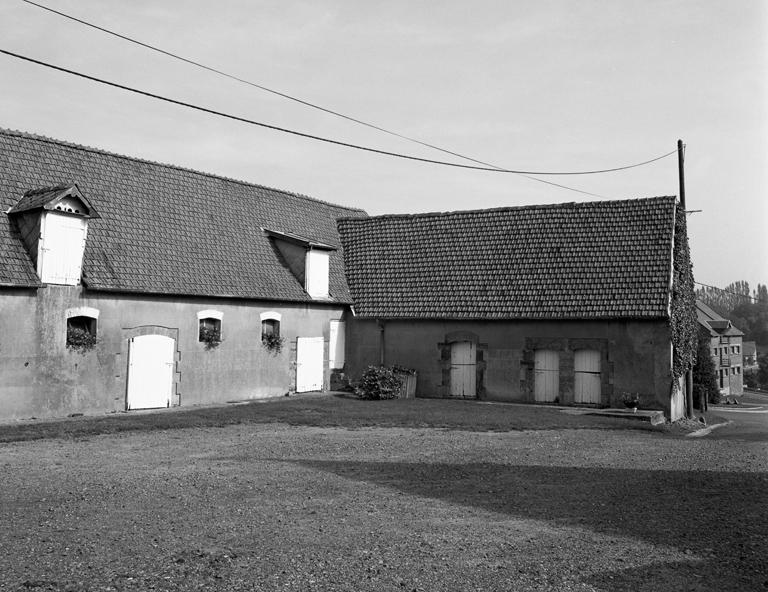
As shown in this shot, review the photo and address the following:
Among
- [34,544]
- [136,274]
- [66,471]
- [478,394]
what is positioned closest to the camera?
[34,544]

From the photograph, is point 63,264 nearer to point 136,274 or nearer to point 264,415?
point 136,274

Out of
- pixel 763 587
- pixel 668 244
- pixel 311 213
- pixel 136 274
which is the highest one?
pixel 311 213

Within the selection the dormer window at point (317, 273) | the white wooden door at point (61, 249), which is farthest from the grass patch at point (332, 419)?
the dormer window at point (317, 273)

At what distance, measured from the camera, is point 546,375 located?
23031 mm

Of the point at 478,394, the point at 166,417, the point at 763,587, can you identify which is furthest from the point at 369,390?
the point at 763,587

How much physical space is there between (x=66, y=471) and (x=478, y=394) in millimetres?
15493

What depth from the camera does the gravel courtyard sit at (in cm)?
623

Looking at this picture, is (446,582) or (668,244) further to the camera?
(668,244)

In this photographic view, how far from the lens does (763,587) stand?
6141 millimetres

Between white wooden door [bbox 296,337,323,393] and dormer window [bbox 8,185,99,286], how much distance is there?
8.04 m

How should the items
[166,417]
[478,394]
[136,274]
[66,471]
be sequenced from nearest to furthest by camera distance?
[66,471]
[166,417]
[136,274]
[478,394]

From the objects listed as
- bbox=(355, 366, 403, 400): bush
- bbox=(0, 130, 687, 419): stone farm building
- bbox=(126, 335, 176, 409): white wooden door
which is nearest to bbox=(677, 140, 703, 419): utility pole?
bbox=(0, 130, 687, 419): stone farm building

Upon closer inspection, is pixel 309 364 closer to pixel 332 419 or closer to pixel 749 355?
pixel 332 419

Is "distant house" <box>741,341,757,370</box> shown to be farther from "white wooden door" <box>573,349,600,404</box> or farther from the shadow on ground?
the shadow on ground
